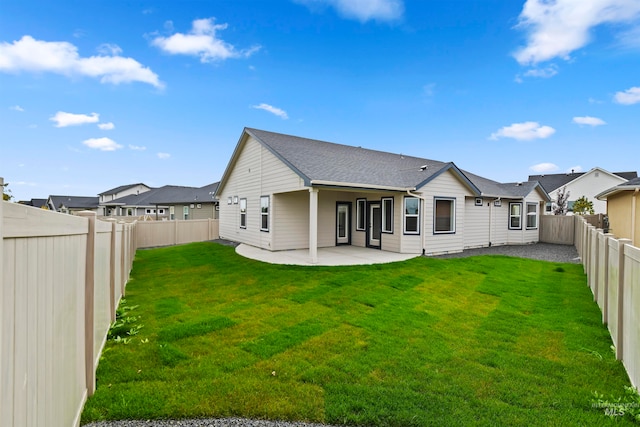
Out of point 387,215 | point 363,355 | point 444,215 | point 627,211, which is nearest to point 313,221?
point 387,215

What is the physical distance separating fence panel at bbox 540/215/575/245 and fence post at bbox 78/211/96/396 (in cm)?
2253

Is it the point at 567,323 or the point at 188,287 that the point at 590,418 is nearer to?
the point at 567,323

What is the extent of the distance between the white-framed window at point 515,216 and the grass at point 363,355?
405 inches

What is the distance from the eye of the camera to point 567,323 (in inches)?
240

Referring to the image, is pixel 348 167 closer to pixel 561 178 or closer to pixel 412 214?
pixel 412 214

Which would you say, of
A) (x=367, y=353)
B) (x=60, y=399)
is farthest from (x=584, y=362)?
(x=60, y=399)

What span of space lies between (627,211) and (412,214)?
886 centimetres

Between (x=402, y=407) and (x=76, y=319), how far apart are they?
3348mm

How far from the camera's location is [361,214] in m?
16.1

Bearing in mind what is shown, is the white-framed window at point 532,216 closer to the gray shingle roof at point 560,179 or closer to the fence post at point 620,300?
the fence post at point 620,300

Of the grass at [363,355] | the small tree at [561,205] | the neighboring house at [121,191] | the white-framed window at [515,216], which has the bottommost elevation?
the grass at [363,355]

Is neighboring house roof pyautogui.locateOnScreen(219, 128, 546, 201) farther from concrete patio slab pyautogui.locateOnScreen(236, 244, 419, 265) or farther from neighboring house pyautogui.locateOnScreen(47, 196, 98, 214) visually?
neighboring house pyautogui.locateOnScreen(47, 196, 98, 214)

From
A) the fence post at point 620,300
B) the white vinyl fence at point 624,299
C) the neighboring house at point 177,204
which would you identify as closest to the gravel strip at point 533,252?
the white vinyl fence at point 624,299

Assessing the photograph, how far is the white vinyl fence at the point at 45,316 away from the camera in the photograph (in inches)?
56.1
